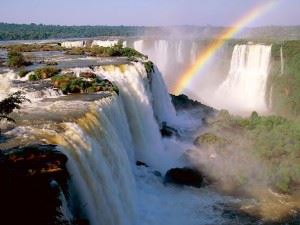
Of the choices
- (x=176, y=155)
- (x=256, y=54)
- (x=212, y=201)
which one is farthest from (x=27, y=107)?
(x=256, y=54)

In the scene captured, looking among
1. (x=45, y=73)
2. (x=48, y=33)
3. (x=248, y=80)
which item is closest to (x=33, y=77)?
(x=45, y=73)

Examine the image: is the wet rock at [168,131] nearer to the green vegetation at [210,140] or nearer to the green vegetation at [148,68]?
the green vegetation at [210,140]

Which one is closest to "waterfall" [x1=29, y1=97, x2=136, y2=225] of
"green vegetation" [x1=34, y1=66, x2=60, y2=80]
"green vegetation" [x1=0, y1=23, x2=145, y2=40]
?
"green vegetation" [x1=34, y1=66, x2=60, y2=80]

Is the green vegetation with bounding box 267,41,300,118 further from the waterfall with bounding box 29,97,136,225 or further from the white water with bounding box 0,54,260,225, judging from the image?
the waterfall with bounding box 29,97,136,225

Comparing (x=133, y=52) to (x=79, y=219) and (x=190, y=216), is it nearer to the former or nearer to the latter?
(x=190, y=216)

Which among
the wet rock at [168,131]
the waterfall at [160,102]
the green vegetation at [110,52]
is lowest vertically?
the wet rock at [168,131]

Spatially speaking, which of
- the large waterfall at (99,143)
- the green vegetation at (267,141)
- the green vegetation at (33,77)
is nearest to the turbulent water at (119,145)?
the large waterfall at (99,143)
